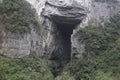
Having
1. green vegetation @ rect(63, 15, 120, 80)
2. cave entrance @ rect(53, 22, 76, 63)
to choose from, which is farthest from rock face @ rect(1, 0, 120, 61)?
green vegetation @ rect(63, 15, 120, 80)

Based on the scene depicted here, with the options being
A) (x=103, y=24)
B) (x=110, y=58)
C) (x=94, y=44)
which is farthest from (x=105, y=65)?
(x=103, y=24)

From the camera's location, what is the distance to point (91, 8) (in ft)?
62.3

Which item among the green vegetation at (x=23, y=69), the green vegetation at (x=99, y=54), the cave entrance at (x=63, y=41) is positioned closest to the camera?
the green vegetation at (x=23, y=69)

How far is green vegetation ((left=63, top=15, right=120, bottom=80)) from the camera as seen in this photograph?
15.2 metres

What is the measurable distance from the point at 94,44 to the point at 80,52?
117cm

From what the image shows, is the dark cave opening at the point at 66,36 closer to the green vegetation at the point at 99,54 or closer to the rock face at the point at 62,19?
the rock face at the point at 62,19

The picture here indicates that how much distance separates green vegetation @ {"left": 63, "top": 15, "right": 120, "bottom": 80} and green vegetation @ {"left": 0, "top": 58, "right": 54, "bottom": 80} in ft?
6.80

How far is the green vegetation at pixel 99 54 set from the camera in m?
15.2

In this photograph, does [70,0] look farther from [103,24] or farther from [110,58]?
[110,58]

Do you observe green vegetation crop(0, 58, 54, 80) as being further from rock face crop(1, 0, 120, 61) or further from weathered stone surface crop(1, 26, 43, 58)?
rock face crop(1, 0, 120, 61)

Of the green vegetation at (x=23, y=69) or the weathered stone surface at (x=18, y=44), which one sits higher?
the weathered stone surface at (x=18, y=44)

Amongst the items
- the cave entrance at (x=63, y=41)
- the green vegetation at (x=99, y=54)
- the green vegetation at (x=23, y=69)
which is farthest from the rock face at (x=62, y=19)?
the green vegetation at (x=23, y=69)

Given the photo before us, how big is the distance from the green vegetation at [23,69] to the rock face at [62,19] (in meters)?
1.28

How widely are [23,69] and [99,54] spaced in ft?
16.4
